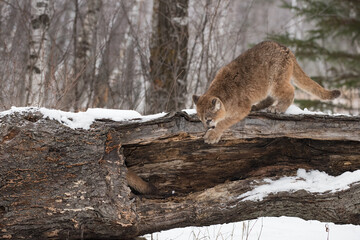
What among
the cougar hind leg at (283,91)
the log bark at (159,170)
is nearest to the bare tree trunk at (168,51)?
the cougar hind leg at (283,91)

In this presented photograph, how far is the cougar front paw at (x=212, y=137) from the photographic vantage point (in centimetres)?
377

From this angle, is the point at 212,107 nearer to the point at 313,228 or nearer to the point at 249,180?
the point at 249,180

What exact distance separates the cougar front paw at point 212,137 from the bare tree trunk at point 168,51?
3.06 meters

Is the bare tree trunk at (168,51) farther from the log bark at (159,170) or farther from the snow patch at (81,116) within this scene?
the snow patch at (81,116)

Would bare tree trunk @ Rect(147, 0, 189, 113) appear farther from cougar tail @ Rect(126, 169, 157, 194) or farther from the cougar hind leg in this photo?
cougar tail @ Rect(126, 169, 157, 194)

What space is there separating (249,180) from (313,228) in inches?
63.4

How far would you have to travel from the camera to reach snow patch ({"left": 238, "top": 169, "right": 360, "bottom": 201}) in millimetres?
3871

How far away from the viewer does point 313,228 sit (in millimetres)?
4930

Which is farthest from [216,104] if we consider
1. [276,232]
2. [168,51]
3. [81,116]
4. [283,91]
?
[168,51]

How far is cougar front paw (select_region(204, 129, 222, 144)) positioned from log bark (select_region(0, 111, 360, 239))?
0.24 ft

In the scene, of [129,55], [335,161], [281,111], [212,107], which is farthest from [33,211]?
[129,55]

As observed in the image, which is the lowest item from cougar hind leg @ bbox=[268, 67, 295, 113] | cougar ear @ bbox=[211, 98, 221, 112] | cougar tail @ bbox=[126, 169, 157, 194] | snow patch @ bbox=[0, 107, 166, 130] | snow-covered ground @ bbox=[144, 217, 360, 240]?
snow-covered ground @ bbox=[144, 217, 360, 240]

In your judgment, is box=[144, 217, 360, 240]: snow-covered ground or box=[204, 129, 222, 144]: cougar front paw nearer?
box=[204, 129, 222, 144]: cougar front paw

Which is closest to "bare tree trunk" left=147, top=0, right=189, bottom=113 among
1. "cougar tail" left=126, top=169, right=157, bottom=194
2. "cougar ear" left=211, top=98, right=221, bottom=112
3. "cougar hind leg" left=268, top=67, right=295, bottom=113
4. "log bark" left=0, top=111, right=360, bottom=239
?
"cougar hind leg" left=268, top=67, right=295, bottom=113
